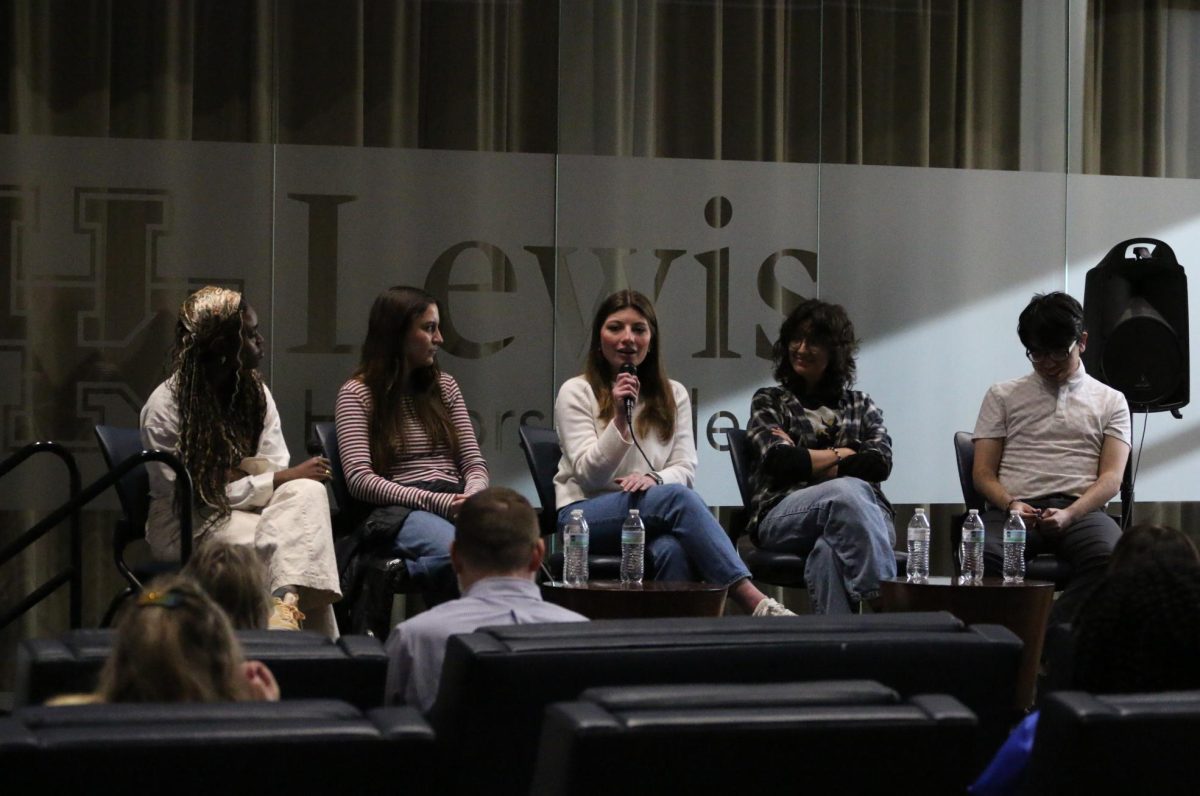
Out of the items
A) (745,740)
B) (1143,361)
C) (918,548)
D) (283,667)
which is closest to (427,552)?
(918,548)

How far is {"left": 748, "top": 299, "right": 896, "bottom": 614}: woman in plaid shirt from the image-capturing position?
190 inches

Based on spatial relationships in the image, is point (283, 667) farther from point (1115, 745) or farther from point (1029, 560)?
point (1029, 560)

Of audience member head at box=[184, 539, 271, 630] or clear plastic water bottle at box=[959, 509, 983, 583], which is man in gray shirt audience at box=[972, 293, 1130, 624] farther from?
audience member head at box=[184, 539, 271, 630]

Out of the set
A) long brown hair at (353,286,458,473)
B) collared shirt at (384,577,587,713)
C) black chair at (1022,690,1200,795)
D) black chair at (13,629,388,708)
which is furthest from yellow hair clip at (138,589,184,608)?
long brown hair at (353,286,458,473)

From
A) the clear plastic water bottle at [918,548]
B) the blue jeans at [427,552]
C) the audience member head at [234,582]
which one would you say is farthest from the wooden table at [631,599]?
the audience member head at [234,582]

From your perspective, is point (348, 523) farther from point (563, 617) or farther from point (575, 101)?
point (563, 617)

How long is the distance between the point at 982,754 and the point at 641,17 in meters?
4.09

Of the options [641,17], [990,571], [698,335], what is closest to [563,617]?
[990,571]

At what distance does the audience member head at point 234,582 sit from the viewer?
8.54 feet

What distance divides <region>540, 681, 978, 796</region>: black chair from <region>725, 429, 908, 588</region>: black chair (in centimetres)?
318

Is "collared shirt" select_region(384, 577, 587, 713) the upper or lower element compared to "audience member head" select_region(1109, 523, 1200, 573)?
lower

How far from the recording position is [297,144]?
226 inches

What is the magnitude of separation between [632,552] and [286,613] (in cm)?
109

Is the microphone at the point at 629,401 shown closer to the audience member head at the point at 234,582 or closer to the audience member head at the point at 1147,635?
the audience member head at the point at 234,582
